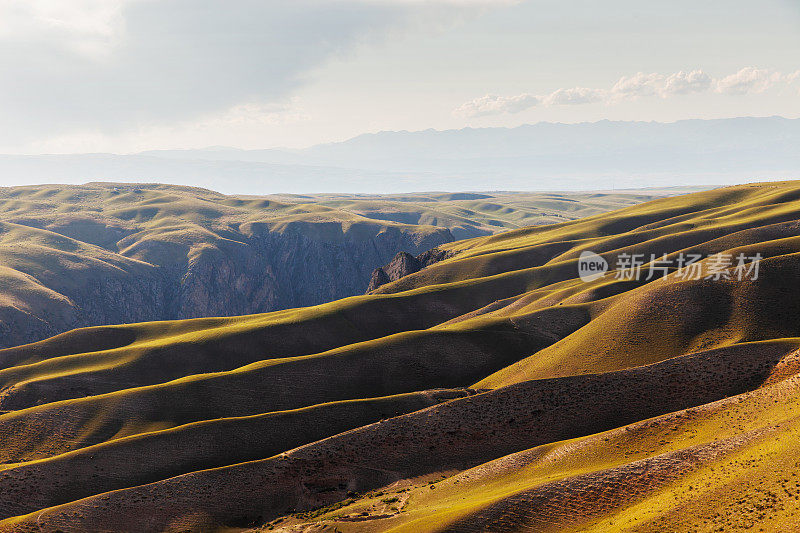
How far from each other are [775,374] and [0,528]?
84149mm

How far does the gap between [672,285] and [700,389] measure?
38299mm

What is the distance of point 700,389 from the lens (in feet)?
237

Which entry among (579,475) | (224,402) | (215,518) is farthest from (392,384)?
(579,475)

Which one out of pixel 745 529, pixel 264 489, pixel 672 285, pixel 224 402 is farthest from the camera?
pixel 672 285

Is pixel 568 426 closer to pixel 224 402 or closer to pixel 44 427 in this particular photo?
pixel 224 402

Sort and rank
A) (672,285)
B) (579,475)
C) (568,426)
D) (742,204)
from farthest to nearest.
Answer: (742,204), (672,285), (568,426), (579,475)

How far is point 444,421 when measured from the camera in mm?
73562

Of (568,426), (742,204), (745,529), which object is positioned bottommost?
(568,426)

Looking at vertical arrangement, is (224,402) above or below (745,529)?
below

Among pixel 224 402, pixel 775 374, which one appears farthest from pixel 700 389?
pixel 224 402

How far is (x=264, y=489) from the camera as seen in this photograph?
210 feet

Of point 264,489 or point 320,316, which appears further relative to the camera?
point 320,316

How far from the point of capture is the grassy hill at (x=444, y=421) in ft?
160

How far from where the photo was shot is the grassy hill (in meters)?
48.9
